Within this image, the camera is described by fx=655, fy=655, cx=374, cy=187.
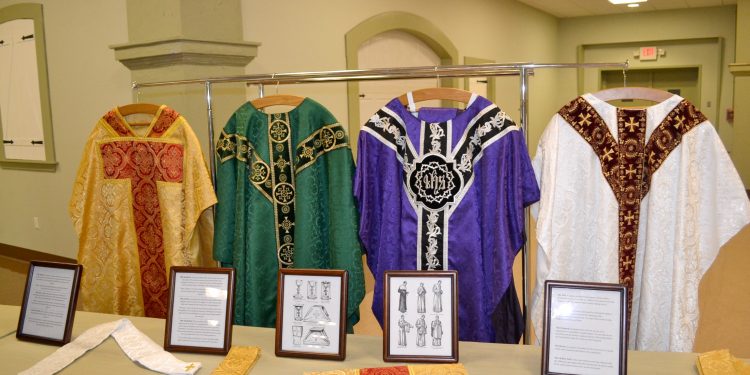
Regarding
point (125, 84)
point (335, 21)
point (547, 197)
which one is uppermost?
point (335, 21)

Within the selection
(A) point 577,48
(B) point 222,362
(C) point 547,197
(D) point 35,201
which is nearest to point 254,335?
(B) point 222,362

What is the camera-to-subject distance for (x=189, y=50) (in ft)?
11.2

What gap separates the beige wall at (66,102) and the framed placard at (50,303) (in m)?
2.74

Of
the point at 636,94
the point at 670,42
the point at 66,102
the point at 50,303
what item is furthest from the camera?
the point at 670,42

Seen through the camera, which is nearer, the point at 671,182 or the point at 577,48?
the point at 671,182

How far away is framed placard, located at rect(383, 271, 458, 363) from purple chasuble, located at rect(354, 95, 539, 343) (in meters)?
0.50

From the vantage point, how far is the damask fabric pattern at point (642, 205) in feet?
6.53

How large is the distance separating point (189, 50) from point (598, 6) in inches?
295

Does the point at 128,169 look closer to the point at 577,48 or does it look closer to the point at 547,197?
the point at 547,197

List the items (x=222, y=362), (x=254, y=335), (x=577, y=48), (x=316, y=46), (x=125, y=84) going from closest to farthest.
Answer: (x=222, y=362) < (x=254, y=335) < (x=125, y=84) < (x=316, y=46) < (x=577, y=48)

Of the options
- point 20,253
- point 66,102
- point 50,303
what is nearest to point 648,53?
point 66,102

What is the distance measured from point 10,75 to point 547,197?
16.9 ft

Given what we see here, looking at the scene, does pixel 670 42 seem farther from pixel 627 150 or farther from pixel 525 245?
pixel 525 245

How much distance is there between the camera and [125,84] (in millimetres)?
4438
